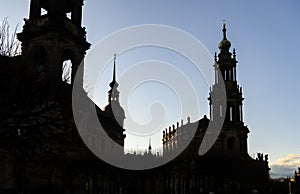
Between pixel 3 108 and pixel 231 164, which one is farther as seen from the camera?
pixel 231 164

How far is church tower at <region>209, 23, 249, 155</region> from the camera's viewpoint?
2594 inches

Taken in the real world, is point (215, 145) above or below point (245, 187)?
above

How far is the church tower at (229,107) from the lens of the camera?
6588 cm

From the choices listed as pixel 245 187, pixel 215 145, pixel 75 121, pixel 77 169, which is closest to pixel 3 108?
pixel 77 169

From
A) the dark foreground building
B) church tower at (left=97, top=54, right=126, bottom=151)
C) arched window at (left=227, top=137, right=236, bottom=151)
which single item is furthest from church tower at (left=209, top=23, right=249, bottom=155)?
church tower at (left=97, top=54, right=126, bottom=151)

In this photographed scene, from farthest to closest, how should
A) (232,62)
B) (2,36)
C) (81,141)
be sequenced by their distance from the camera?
(232,62) < (81,141) < (2,36)

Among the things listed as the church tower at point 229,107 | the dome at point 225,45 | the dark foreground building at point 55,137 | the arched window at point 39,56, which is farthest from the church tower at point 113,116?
the dome at point 225,45

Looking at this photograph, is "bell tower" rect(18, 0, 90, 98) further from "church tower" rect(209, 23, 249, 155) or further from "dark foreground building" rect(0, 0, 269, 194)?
"church tower" rect(209, 23, 249, 155)

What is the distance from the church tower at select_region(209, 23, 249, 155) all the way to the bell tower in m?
32.2

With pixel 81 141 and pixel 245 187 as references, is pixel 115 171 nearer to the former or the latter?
pixel 81 141

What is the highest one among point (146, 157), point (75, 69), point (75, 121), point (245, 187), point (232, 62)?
point (232, 62)

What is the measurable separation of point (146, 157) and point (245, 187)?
15.1 m

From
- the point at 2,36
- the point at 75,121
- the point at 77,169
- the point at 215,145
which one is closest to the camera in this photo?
the point at 2,36

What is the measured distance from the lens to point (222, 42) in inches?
2945
